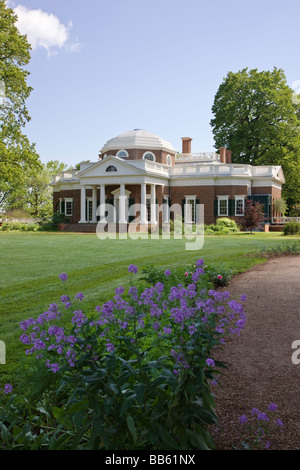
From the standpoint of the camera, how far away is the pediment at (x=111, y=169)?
34.7 meters

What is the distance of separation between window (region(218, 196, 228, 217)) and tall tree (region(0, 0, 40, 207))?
1711 cm

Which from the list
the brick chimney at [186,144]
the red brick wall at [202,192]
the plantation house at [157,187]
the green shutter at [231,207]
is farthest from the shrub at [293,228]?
the brick chimney at [186,144]

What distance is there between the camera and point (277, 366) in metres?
4.71

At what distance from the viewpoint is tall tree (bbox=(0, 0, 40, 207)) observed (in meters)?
23.7

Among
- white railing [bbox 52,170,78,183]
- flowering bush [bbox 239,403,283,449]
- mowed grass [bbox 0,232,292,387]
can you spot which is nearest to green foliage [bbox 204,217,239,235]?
mowed grass [bbox 0,232,292,387]

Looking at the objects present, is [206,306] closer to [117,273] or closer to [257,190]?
[117,273]

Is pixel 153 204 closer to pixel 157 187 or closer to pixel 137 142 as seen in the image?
pixel 157 187

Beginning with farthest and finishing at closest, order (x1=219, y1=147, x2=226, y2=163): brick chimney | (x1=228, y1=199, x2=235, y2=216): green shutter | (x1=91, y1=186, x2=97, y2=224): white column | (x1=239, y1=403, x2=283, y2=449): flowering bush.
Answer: (x1=219, y1=147, x2=226, y2=163): brick chimney < (x1=91, y1=186, x2=97, y2=224): white column < (x1=228, y1=199, x2=235, y2=216): green shutter < (x1=239, y1=403, x2=283, y2=449): flowering bush

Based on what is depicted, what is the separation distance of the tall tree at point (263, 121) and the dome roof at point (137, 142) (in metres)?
7.53

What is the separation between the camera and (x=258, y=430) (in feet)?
9.95

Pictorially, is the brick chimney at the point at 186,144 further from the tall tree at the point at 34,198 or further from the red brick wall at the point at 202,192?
the tall tree at the point at 34,198

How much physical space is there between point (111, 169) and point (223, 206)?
9897 millimetres

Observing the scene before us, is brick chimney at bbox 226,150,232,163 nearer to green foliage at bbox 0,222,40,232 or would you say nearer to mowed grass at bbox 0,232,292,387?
green foliage at bbox 0,222,40,232
